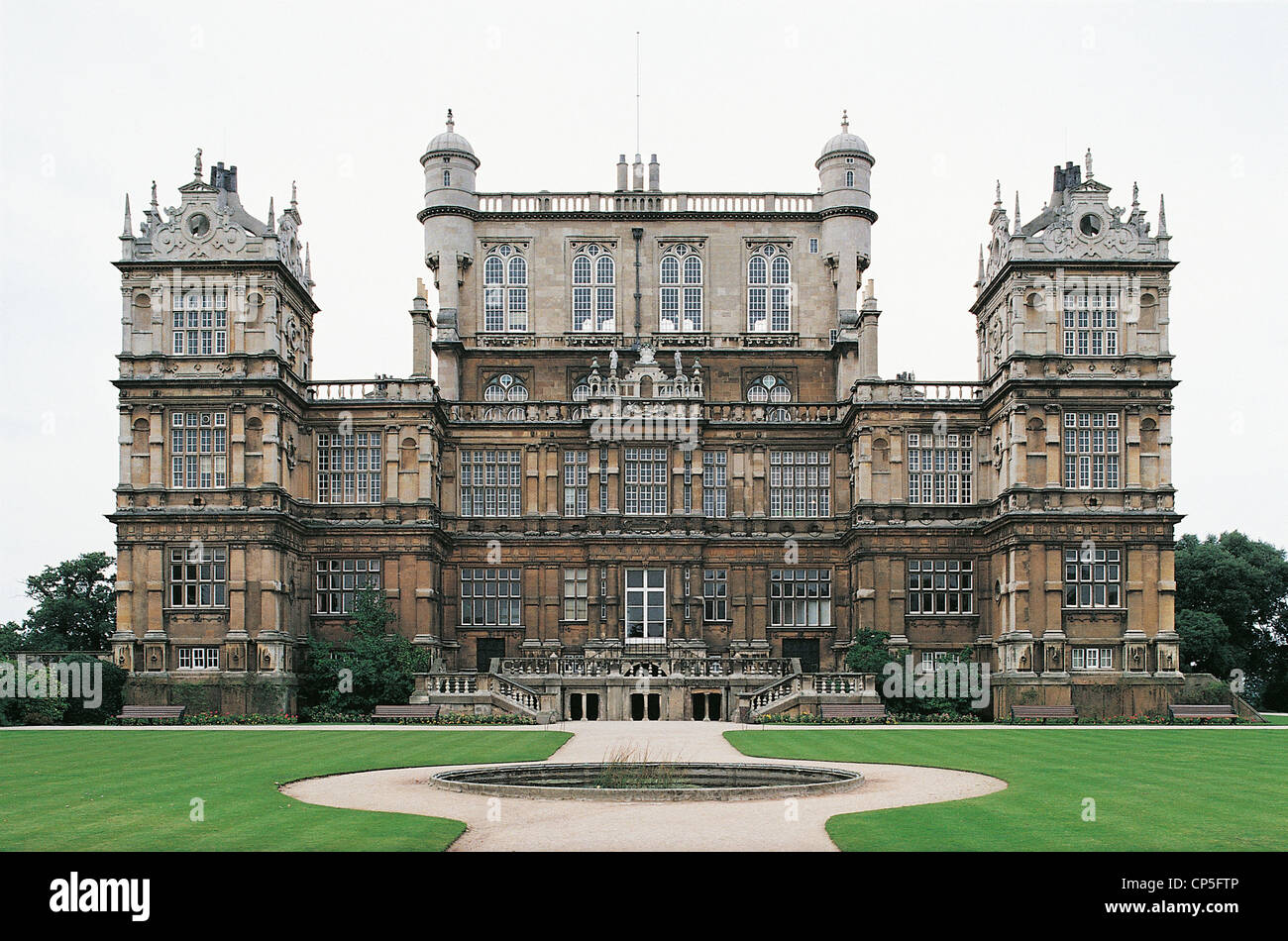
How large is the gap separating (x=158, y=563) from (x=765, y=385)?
3051 cm

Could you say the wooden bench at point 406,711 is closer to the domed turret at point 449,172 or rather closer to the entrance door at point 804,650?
the entrance door at point 804,650

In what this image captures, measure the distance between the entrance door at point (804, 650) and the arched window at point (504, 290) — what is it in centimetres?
2088

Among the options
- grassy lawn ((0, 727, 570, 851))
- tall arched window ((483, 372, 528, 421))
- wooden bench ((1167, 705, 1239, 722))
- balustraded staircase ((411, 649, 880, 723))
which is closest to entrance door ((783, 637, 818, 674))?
balustraded staircase ((411, 649, 880, 723))

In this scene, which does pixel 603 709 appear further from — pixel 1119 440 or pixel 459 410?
pixel 1119 440

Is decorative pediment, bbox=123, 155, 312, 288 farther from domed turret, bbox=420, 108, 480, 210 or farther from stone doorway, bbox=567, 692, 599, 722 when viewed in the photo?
stone doorway, bbox=567, 692, 599, 722

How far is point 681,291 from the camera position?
231ft

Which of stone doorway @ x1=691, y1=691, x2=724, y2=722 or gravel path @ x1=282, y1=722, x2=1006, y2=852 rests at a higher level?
gravel path @ x1=282, y1=722, x2=1006, y2=852

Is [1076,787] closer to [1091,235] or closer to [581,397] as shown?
[1091,235]

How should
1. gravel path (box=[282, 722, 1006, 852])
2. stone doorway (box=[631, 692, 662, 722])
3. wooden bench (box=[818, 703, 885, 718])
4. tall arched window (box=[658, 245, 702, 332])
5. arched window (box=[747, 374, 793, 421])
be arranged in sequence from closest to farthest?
gravel path (box=[282, 722, 1006, 852]) → wooden bench (box=[818, 703, 885, 718]) → stone doorway (box=[631, 692, 662, 722]) → arched window (box=[747, 374, 793, 421]) → tall arched window (box=[658, 245, 702, 332])

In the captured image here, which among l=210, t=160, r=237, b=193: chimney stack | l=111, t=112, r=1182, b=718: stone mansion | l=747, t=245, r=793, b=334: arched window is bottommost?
l=111, t=112, r=1182, b=718: stone mansion

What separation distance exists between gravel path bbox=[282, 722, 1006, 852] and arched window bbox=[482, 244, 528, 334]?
38786 mm

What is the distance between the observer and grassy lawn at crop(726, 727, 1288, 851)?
20.6 meters
